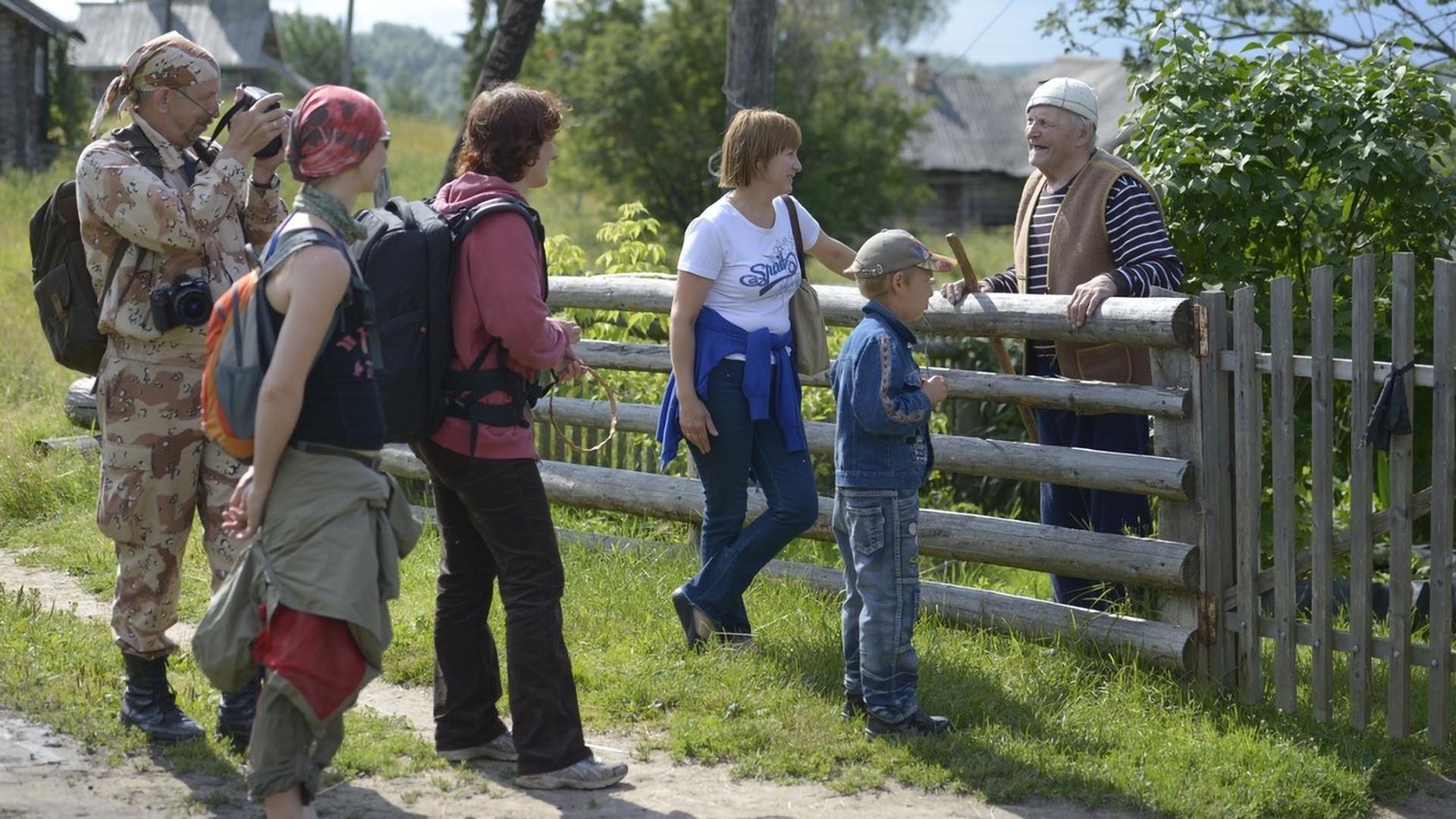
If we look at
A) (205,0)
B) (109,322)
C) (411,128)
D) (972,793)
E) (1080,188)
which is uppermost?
(205,0)

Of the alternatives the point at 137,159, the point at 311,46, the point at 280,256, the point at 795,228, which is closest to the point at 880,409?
the point at 795,228

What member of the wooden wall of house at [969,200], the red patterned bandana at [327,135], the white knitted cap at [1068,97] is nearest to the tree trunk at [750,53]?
the white knitted cap at [1068,97]

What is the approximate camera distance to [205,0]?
5966cm

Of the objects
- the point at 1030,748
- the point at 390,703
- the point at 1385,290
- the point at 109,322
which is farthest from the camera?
the point at 1385,290

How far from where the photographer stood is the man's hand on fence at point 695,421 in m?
5.01

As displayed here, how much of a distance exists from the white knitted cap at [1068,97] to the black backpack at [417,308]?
87.6 inches

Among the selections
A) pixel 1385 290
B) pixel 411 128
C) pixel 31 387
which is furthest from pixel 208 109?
pixel 411 128

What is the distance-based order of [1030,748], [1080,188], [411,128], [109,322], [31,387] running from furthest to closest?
[411,128] < [31,387] < [1080,188] < [1030,748] < [109,322]

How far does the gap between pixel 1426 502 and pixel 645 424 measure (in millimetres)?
3210

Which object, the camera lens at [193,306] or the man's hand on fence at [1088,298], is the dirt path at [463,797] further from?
the man's hand on fence at [1088,298]

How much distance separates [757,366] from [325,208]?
1.91 metres

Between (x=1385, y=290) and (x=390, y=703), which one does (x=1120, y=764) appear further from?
(x=1385, y=290)

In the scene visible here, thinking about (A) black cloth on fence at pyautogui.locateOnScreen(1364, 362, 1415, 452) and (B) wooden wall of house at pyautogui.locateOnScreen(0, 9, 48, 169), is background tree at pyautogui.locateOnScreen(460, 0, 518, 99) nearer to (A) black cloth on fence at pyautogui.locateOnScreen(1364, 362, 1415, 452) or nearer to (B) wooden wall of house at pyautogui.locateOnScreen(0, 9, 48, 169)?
(B) wooden wall of house at pyautogui.locateOnScreen(0, 9, 48, 169)

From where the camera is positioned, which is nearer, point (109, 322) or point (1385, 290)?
point (109, 322)
